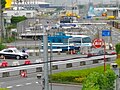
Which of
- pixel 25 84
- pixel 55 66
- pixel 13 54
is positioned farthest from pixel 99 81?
pixel 13 54

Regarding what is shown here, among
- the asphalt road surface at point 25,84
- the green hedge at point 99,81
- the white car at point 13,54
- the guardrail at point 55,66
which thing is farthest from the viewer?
the white car at point 13,54

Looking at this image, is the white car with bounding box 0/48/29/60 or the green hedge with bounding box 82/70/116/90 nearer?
the green hedge with bounding box 82/70/116/90

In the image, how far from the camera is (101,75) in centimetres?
1032

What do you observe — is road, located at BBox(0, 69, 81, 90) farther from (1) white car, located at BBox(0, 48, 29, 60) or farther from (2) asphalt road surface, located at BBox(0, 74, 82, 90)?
(1) white car, located at BBox(0, 48, 29, 60)

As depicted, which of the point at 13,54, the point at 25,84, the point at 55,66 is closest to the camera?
the point at 25,84

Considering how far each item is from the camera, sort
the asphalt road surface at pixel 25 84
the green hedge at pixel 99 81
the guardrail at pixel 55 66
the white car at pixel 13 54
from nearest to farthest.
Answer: the green hedge at pixel 99 81 → the asphalt road surface at pixel 25 84 → the guardrail at pixel 55 66 → the white car at pixel 13 54

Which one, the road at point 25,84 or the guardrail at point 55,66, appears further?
the guardrail at point 55,66

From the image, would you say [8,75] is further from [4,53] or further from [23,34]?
[23,34]

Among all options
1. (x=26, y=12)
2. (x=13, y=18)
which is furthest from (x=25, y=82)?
(x=26, y=12)

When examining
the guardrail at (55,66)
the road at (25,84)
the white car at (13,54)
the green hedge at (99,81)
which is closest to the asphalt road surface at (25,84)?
the road at (25,84)

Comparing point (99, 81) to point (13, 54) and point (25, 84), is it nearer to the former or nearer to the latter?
point (25, 84)

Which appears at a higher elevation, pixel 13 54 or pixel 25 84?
pixel 25 84

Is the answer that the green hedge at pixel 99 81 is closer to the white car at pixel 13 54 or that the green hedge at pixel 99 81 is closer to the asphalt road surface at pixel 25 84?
the asphalt road surface at pixel 25 84

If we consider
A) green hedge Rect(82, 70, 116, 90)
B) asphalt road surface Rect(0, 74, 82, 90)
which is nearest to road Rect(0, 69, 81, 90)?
asphalt road surface Rect(0, 74, 82, 90)
